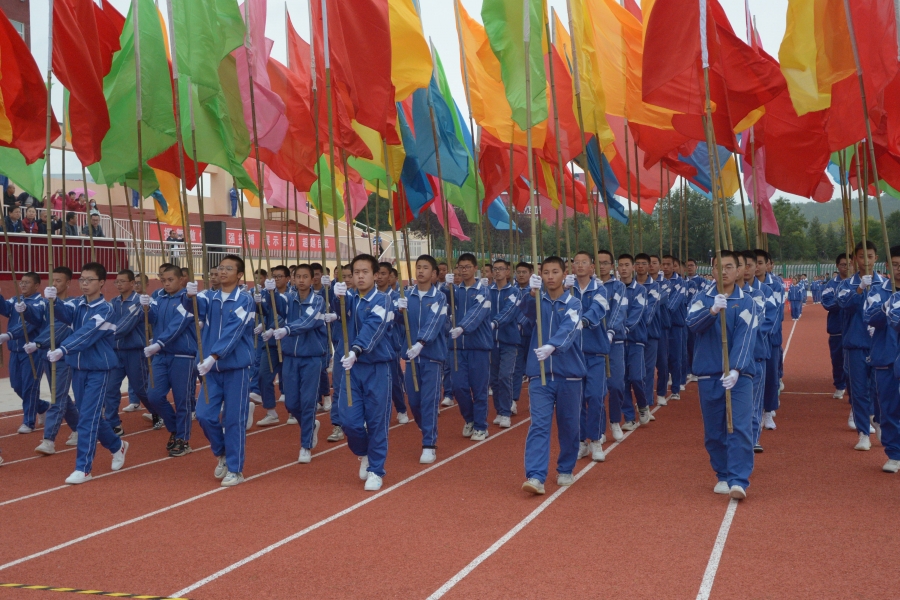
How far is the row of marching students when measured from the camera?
7.41 meters

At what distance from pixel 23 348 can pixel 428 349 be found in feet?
16.8

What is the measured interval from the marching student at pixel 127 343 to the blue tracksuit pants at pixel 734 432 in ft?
18.7

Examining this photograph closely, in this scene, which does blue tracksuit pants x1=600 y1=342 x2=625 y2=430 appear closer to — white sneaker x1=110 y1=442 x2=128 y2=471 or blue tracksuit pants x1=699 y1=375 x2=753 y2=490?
blue tracksuit pants x1=699 y1=375 x2=753 y2=490

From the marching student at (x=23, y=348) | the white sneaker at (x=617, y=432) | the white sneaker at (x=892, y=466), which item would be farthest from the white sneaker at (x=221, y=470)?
the white sneaker at (x=892, y=466)

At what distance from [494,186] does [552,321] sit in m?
6.28

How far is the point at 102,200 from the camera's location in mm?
37000

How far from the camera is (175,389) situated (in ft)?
30.3

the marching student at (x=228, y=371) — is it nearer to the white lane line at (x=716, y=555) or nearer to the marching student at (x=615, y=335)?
the marching student at (x=615, y=335)

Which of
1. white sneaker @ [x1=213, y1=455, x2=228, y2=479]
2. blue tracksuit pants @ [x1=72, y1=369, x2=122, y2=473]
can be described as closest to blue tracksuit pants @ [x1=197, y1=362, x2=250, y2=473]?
white sneaker @ [x1=213, y1=455, x2=228, y2=479]

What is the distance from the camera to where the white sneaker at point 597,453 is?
8.33 meters

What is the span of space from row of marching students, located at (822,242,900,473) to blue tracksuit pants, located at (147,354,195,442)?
6.79 meters

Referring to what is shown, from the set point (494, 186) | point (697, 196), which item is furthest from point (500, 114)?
point (697, 196)

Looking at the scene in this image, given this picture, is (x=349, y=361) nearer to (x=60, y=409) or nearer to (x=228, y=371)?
(x=228, y=371)

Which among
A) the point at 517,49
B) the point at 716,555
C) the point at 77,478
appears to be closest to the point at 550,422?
the point at 716,555
